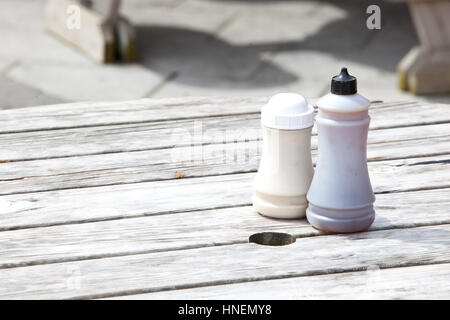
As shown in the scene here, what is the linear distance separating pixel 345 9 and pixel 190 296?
4.20 m

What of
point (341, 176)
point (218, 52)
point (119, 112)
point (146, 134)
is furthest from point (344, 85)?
point (218, 52)

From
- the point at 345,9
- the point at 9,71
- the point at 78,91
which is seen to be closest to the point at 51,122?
the point at 78,91

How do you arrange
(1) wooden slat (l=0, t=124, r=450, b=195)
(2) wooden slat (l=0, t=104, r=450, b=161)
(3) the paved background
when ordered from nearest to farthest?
(1) wooden slat (l=0, t=124, r=450, b=195)
(2) wooden slat (l=0, t=104, r=450, b=161)
(3) the paved background

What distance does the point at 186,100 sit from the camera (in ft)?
6.27

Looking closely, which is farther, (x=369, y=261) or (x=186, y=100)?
(x=186, y=100)

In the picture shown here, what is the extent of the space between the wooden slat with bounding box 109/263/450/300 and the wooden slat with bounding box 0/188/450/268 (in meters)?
0.14

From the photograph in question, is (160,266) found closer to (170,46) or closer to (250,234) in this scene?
(250,234)

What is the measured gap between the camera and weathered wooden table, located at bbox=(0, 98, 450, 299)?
1.15 m

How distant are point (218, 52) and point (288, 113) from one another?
3222 mm

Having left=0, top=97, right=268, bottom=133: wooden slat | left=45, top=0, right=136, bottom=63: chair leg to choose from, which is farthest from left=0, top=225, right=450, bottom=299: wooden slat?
left=45, top=0, right=136, bottom=63: chair leg

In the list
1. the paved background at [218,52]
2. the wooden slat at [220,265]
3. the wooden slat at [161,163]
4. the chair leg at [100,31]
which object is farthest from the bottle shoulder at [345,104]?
the chair leg at [100,31]

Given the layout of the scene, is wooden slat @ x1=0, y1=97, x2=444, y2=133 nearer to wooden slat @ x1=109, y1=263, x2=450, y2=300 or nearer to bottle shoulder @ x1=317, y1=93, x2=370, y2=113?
bottle shoulder @ x1=317, y1=93, x2=370, y2=113
